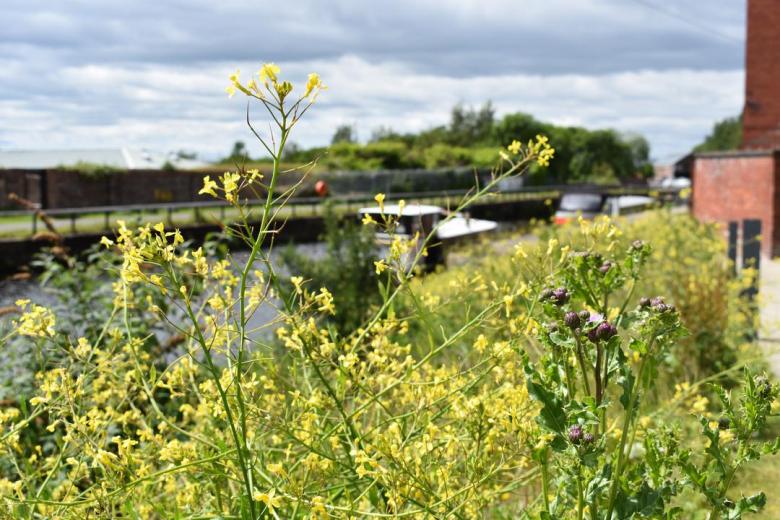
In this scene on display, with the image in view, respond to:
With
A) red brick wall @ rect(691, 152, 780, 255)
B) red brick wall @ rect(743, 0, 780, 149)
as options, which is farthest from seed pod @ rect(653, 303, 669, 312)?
red brick wall @ rect(743, 0, 780, 149)

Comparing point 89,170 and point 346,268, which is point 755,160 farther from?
point 89,170

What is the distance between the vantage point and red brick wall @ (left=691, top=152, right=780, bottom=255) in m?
17.8

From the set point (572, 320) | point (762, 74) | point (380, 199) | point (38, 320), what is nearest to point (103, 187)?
point (762, 74)

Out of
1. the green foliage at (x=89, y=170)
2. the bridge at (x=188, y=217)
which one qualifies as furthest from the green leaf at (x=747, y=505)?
the green foliage at (x=89, y=170)

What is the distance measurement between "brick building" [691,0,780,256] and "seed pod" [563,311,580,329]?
1665 centimetres

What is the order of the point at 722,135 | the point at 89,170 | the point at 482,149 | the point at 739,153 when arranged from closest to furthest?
the point at 739,153, the point at 89,170, the point at 482,149, the point at 722,135

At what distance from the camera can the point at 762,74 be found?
25703 millimetres

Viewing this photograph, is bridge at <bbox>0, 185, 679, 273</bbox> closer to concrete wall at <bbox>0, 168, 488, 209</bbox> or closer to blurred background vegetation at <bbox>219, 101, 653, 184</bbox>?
concrete wall at <bbox>0, 168, 488, 209</bbox>

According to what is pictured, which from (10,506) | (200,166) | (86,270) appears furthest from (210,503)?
(200,166)

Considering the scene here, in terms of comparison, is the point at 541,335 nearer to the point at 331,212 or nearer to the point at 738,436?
the point at 738,436

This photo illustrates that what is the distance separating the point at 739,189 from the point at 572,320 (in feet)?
64.2

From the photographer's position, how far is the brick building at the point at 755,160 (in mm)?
17906

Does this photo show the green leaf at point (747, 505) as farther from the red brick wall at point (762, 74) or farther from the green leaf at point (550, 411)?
the red brick wall at point (762, 74)

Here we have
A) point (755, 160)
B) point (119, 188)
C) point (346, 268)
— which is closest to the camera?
point (346, 268)
